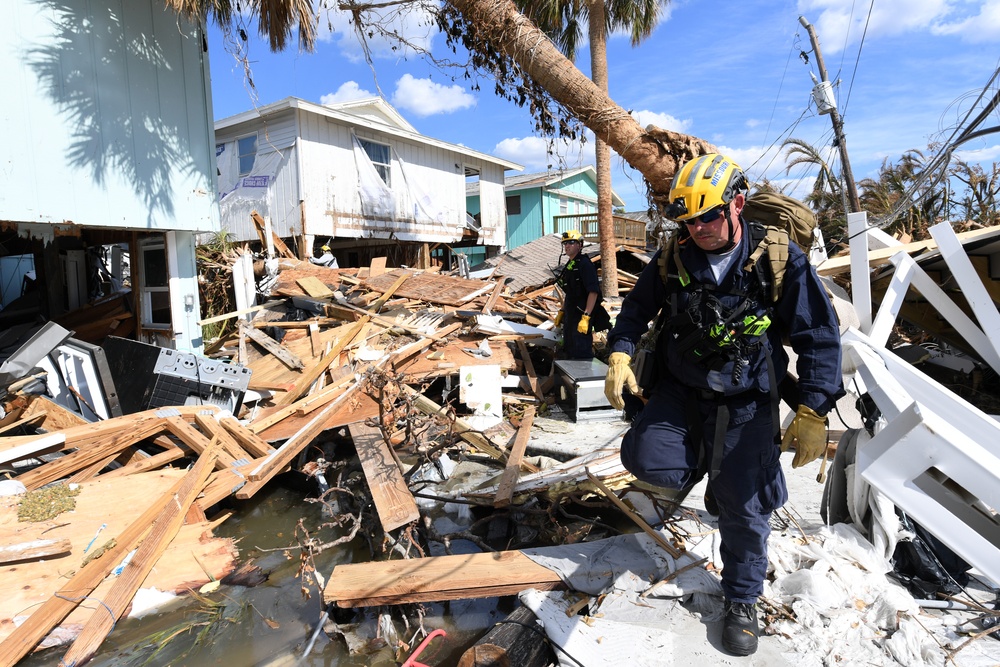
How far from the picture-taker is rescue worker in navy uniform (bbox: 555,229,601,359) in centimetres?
635

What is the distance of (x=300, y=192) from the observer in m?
12.9

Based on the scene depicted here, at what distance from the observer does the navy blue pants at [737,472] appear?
2.36 m

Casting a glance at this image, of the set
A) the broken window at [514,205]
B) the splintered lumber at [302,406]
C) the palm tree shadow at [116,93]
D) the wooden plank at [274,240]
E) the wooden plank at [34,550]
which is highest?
the broken window at [514,205]

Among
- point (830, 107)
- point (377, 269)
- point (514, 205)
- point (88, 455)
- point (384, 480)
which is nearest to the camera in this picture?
point (384, 480)

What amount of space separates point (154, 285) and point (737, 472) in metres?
7.48

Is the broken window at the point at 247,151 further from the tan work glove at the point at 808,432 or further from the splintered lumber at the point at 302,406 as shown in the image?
Answer: the tan work glove at the point at 808,432

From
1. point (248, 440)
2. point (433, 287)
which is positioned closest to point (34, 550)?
point (248, 440)

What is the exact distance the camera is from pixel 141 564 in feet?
10.7

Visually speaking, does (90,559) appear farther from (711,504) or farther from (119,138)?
(119,138)

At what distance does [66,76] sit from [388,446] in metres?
5.08

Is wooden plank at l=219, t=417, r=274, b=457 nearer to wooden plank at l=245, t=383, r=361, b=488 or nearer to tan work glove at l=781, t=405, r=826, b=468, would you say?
wooden plank at l=245, t=383, r=361, b=488

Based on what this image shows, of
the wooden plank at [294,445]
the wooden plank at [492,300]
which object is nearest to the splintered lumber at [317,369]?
the wooden plank at [294,445]

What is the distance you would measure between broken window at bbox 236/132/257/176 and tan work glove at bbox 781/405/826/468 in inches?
574

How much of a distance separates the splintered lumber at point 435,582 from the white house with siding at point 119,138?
17.1ft
